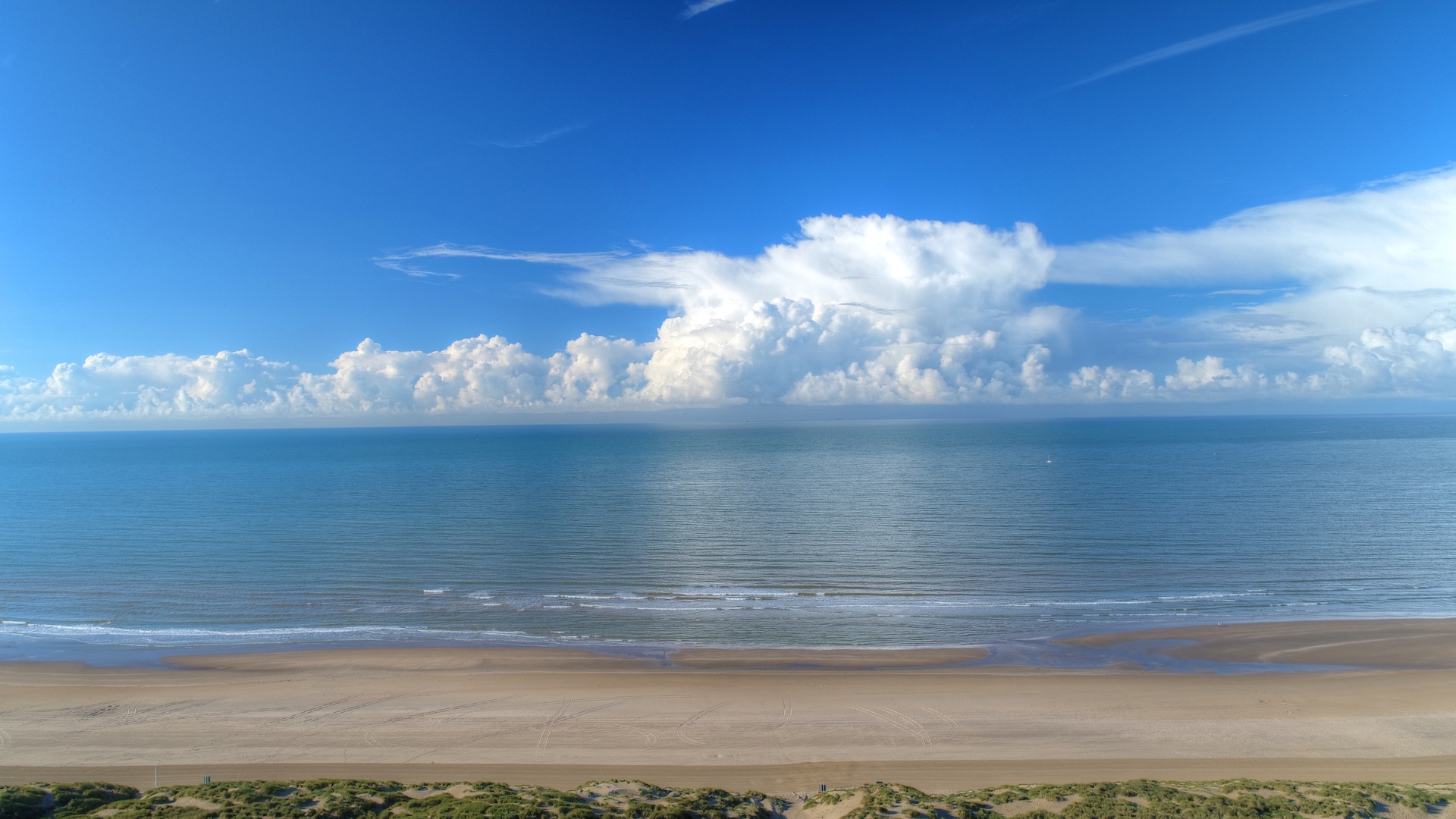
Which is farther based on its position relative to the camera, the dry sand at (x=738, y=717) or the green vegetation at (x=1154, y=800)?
the dry sand at (x=738, y=717)

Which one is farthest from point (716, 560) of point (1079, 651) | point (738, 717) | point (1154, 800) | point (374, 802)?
point (1154, 800)

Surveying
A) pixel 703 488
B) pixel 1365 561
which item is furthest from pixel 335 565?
pixel 1365 561

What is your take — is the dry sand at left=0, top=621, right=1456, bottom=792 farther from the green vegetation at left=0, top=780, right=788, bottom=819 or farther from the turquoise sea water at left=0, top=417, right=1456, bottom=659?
the turquoise sea water at left=0, top=417, right=1456, bottom=659

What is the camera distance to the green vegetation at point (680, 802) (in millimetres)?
16797

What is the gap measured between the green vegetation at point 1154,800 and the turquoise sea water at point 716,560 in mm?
14455

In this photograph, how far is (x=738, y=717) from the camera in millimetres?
25125

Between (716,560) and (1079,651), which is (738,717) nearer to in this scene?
(1079,651)

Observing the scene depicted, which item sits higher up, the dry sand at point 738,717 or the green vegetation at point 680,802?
the green vegetation at point 680,802

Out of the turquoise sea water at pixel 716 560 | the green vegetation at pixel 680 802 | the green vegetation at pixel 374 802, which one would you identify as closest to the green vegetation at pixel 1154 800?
the green vegetation at pixel 680 802

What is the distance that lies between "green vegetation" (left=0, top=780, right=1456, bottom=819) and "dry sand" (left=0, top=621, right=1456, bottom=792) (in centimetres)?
210

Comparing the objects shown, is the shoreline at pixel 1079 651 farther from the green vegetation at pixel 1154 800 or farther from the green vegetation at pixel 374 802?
the green vegetation at pixel 374 802

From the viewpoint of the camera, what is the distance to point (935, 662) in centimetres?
3038

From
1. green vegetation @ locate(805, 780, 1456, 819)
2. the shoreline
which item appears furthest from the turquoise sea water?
green vegetation @ locate(805, 780, 1456, 819)

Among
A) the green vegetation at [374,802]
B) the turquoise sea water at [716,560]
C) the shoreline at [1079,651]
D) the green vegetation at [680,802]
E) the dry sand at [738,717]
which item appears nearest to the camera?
the green vegetation at [680,802]
